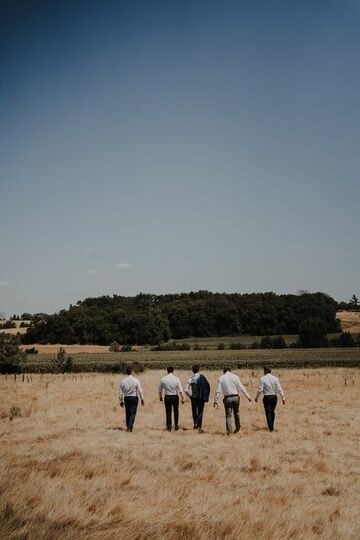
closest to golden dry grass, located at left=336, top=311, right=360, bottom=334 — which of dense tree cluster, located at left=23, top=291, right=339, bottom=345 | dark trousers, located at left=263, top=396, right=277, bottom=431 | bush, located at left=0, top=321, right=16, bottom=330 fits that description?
dense tree cluster, located at left=23, top=291, right=339, bottom=345

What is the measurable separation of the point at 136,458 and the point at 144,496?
2913mm

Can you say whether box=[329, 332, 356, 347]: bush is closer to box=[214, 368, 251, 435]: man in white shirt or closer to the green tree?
the green tree

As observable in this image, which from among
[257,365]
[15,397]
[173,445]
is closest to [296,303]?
[257,365]

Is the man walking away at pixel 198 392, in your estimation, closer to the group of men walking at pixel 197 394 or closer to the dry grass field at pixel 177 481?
the group of men walking at pixel 197 394

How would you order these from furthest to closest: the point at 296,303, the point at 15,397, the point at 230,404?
the point at 296,303 → the point at 15,397 → the point at 230,404

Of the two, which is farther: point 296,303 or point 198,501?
point 296,303

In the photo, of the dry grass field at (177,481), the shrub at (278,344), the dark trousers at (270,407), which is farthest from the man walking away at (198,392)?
the shrub at (278,344)

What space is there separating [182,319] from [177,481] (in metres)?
122

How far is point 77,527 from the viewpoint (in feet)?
15.0

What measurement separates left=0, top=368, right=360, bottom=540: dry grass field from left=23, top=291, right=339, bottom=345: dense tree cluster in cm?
10534

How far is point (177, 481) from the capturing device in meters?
6.70

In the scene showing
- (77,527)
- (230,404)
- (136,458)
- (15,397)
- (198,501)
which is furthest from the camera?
(15,397)

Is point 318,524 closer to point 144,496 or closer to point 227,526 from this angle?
point 227,526

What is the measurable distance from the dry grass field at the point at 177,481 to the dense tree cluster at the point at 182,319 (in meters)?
105
